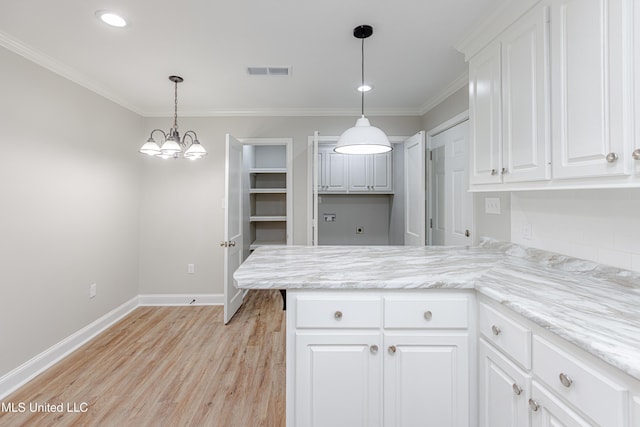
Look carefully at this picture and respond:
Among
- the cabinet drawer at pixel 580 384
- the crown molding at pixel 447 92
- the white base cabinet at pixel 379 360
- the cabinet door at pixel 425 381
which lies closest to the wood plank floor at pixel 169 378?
the white base cabinet at pixel 379 360

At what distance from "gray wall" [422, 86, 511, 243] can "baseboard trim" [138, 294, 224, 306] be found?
10.2ft

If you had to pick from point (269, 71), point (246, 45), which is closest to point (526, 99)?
point (246, 45)

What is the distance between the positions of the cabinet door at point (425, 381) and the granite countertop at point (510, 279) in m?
0.28

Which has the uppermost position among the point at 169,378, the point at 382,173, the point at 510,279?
the point at 382,173

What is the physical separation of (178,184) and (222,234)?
0.84 meters

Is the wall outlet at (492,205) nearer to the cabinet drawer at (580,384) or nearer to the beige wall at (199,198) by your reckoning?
the cabinet drawer at (580,384)

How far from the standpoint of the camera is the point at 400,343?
4.60 feet

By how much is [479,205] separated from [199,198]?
3.15 m

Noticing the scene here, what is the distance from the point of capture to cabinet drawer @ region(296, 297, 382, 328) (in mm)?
1403

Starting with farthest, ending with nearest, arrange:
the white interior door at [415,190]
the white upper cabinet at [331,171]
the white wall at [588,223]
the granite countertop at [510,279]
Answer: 1. the white upper cabinet at [331,171]
2. the white interior door at [415,190]
3. the white wall at [588,223]
4. the granite countertop at [510,279]

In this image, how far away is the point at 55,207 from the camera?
251 cm

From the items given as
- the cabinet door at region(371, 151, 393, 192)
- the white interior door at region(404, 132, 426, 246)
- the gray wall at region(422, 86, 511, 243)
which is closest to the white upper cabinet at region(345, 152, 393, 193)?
the cabinet door at region(371, 151, 393, 192)

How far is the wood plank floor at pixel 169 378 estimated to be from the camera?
6.06ft

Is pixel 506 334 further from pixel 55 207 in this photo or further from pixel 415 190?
pixel 55 207
